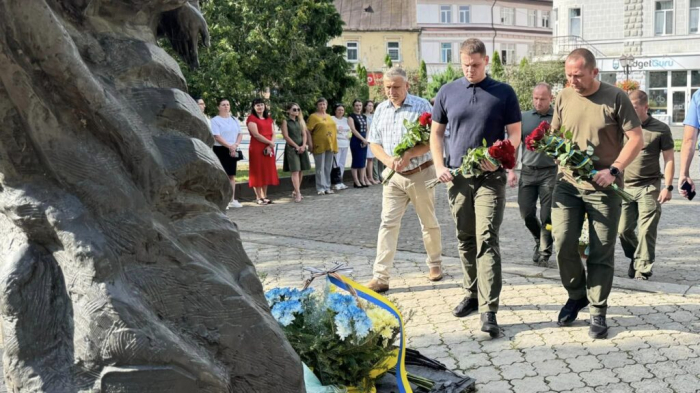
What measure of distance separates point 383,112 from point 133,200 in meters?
4.69

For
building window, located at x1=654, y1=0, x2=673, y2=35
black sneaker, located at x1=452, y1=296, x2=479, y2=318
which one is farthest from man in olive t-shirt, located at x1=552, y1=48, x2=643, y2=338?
building window, located at x1=654, y1=0, x2=673, y2=35

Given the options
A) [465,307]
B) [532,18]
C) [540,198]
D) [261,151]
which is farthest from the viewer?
[532,18]

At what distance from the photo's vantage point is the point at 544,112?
8.71 m

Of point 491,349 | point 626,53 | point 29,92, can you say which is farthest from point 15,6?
point 626,53

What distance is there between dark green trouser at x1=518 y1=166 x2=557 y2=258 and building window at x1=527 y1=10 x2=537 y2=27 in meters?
62.9

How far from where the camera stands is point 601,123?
19.2 feet

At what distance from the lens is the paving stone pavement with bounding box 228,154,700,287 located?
28.6 ft

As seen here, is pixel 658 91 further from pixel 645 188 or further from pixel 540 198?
pixel 645 188

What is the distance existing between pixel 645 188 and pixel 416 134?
8.56 feet

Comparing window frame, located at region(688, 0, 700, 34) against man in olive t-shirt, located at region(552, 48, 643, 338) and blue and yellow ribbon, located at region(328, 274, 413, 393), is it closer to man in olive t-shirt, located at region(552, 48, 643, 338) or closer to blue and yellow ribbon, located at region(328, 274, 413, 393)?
man in olive t-shirt, located at region(552, 48, 643, 338)

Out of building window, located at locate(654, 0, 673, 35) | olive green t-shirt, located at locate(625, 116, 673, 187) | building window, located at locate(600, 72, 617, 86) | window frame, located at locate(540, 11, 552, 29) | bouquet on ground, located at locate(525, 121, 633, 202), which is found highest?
window frame, located at locate(540, 11, 552, 29)

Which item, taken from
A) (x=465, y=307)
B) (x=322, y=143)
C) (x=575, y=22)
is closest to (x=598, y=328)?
(x=465, y=307)

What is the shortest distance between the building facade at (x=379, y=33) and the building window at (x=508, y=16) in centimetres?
893

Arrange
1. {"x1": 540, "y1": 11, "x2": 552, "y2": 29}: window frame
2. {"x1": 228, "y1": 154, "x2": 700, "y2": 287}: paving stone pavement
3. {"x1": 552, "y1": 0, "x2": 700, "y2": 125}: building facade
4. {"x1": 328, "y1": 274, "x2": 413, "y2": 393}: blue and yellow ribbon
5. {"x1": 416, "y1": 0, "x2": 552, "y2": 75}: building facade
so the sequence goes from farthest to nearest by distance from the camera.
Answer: {"x1": 540, "y1": 11, "x2": 552, "y2": 29}: window frame → {"x1": 416, "y1": 0, "x2": 552, "y2": 75}: building facade → {"x1": 552, "y1": 0, "x2": 700, "y2": 125}: building facade → {"x1": 228, "y1": 154, "x2": 700, "y2": 287}: paving stone pavement → {"x1": 328, "y1": 274, "x2": 413, "y2": 393}: blue and yellow ribbon
